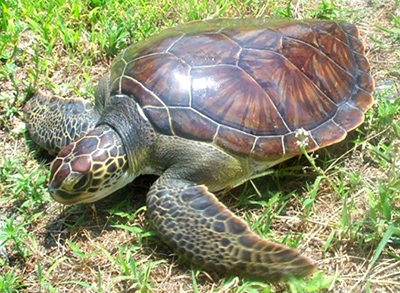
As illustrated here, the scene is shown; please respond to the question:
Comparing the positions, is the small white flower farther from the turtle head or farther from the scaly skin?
the turtle head

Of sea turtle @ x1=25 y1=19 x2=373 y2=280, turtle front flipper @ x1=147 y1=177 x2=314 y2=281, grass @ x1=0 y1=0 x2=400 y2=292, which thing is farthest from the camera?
sea turtle @ x1=25 y1=19 x2=373 y2=280

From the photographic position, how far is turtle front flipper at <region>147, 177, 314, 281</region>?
3.17 metres

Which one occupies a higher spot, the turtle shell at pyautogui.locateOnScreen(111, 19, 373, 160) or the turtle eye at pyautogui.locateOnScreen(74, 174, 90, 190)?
the turtle shell at pyautogui.locateOnScreen(111, 19, 373, 160)

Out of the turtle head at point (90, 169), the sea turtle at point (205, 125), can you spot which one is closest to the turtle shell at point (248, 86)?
the sea turtle at point (205, 125)

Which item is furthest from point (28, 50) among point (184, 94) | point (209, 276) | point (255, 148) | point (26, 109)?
point (209, 276)

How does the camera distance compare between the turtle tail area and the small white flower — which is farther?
the turtle tail area

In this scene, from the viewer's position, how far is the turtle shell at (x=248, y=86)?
3.67 meters

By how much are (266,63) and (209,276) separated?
143 cm

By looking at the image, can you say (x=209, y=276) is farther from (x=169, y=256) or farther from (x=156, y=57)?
(x=156, y=57)

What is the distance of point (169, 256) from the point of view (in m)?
3.54

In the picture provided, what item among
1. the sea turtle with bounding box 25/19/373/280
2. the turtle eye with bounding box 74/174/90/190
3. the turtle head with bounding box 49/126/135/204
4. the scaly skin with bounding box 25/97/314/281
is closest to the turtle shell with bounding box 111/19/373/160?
the sea turtle with bounding box 25/19/373/280

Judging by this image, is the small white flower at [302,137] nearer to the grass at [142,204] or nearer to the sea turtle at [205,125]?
the sea turtle at [205,125]

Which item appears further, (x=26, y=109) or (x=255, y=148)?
(x=26, y=109)

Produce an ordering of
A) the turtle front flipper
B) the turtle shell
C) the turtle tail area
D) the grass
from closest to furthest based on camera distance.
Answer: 1. the turtle front flipper
2. the grass
3. the turtle shell
4. the turtle tail area
